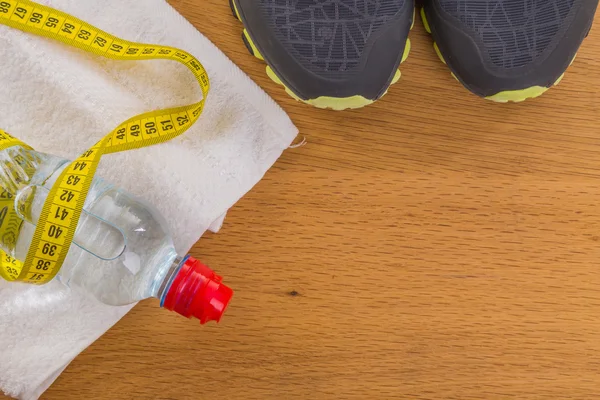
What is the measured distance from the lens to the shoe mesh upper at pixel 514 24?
584 mm

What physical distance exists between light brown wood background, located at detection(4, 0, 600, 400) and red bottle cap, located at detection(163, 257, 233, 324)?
127 millimetres

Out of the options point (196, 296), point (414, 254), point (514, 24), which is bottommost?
point (414, 254)

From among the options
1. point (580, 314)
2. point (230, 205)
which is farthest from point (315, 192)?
point (580, 314)

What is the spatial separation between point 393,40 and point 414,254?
0.24m

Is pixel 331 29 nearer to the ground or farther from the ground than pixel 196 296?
farther from the ground

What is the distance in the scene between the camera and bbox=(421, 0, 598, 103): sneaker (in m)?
0.58

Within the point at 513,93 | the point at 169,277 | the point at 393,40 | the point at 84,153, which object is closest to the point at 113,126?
the point at 84,153

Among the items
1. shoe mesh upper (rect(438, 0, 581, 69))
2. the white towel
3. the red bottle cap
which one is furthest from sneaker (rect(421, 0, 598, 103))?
the red bottle cap

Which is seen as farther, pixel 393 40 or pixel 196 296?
pixel 393 40

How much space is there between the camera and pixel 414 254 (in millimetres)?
636

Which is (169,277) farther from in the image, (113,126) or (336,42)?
(336,42)

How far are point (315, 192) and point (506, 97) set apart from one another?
233mm

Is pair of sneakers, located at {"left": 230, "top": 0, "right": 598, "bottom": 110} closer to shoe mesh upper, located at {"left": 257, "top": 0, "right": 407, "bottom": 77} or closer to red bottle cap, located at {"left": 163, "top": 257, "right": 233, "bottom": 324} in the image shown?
shoe mesh upper, located at {"left": 257, "top": 0, "right": 407, "bottom": 77}

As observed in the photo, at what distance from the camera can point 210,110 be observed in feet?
2.03
